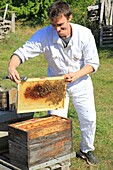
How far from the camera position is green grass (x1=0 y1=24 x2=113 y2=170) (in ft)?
18.7

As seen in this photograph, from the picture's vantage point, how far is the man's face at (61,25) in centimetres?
433

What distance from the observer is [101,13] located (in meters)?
18.0

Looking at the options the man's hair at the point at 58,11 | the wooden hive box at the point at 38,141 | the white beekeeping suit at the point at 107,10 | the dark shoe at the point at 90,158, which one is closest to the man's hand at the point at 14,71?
the wooden hive box at the point at 38,141

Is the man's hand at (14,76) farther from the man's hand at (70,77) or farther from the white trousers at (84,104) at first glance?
the white trousers at (84,104)

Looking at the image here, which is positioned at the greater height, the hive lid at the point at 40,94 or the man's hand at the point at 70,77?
the man's hand at the point at 70,77

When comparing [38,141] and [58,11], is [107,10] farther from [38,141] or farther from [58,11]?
[38,141]

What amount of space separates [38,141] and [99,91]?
5683 mm

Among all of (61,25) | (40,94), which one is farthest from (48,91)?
(61,25)

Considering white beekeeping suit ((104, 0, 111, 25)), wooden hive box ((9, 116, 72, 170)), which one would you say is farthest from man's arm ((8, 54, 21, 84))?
white beekeeping suit ((104, 0, 111, 25))

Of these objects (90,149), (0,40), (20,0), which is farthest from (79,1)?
(90,149)

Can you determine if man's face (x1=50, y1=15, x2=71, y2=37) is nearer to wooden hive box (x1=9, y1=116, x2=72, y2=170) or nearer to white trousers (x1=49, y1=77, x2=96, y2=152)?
white trousers (x1=49, y1=77, x2=96, y2=152)

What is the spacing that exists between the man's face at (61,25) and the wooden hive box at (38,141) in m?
0.97

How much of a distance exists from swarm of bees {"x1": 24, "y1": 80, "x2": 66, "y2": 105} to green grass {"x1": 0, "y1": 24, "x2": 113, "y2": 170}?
120 cm

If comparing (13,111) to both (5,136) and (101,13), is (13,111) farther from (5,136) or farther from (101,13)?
(101,13)
